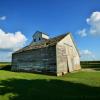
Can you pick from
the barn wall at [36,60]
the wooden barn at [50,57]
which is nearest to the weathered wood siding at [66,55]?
the wooden barn at [50,57]

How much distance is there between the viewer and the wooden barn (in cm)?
2742

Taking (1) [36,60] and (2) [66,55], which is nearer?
(2) [66,55]

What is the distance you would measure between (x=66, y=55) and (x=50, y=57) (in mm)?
3592

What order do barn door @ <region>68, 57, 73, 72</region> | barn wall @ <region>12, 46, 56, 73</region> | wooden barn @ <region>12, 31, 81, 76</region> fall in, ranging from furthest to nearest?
barn door @ <region>68, 57, 73, 72</region> → barn wall @ <region>12, 46, 56, 73</region> → wooden barn @ <region>12, 31, 81, 76</region>

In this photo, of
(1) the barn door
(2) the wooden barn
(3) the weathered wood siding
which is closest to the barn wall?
(2) the wooden barn

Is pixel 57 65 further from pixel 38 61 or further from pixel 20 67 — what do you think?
pixel 20 67

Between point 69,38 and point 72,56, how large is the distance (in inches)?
145

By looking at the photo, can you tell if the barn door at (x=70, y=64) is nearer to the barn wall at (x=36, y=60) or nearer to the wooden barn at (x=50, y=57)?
the wooden barn at (x=50, y=57)

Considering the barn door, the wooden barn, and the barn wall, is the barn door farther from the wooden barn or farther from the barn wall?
the barn wall

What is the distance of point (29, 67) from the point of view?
32906 mm

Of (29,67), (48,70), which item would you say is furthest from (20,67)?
(48,70)

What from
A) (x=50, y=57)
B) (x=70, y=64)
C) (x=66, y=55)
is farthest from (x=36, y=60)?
(x=70, y=64)

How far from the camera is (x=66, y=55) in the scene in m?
30.0

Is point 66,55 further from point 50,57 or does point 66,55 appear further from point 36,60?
point 36,60
